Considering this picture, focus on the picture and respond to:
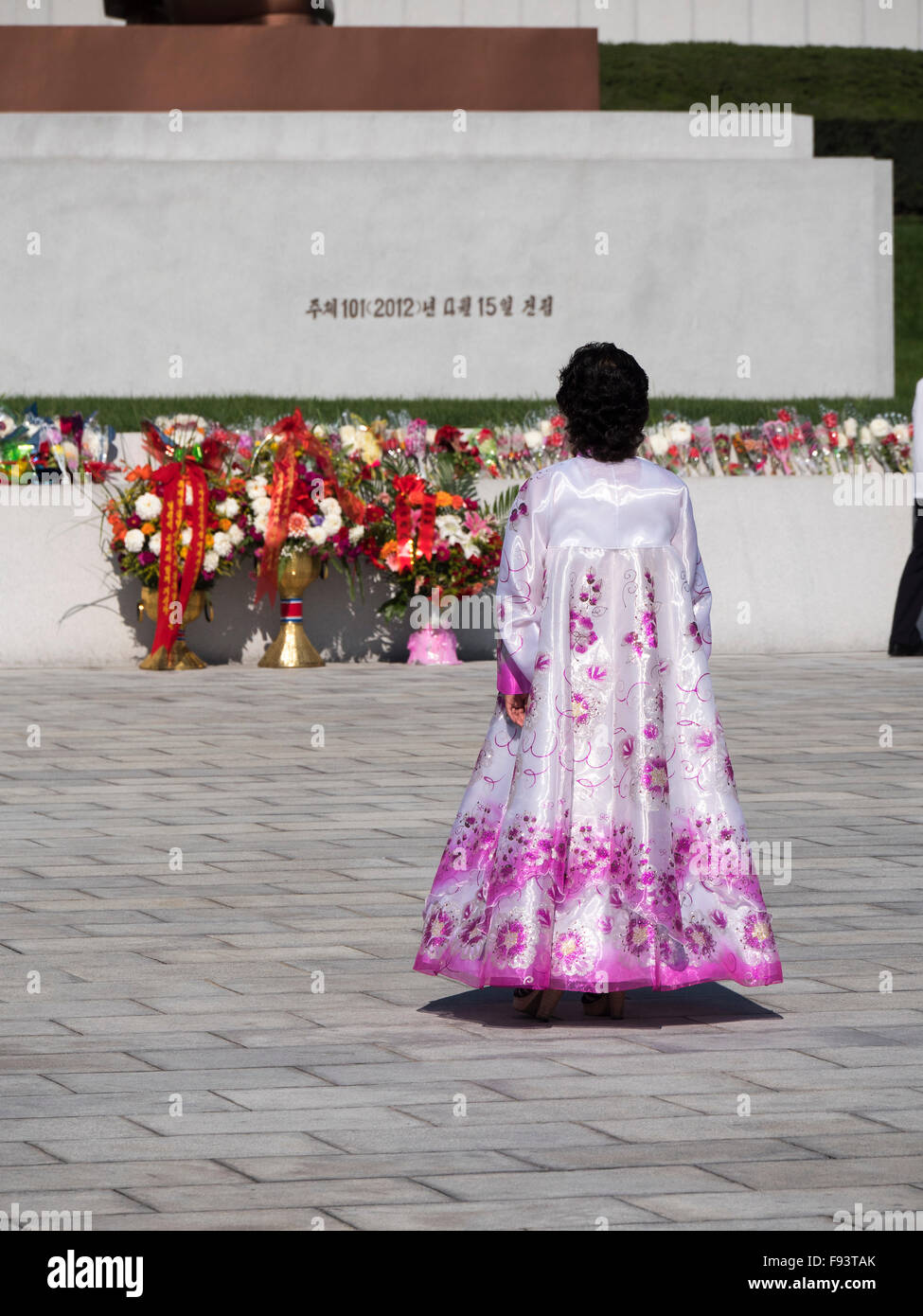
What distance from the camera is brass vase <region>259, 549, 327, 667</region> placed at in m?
13.0

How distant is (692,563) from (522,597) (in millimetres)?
456

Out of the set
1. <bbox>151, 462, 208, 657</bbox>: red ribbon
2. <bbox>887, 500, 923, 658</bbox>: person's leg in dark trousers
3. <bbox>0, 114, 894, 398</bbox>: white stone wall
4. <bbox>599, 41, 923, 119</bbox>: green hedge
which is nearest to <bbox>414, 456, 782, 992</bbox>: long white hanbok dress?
<bbox>151, 462, 208, 657</bbox>: red ribbon

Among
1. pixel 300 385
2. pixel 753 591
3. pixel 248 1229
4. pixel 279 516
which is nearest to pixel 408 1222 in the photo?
pixel 248 1229

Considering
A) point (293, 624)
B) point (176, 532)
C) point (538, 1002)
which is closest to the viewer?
point (538, 1002)

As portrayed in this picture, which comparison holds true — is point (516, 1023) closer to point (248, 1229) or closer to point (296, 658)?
point (248, 1229)

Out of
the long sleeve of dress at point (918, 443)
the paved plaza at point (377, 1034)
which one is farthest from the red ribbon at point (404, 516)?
the paved plaza at point (377, 1034)

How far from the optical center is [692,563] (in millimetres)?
5676

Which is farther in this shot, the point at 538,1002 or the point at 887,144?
the point at 887,144

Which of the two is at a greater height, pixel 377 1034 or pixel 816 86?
pixel 816 86

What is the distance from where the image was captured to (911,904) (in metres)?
6.84

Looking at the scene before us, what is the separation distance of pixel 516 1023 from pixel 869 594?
891 cm

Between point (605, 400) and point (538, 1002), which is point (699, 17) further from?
point (538, 1002)

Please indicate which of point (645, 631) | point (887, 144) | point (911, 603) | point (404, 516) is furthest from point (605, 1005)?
point (887, 144)

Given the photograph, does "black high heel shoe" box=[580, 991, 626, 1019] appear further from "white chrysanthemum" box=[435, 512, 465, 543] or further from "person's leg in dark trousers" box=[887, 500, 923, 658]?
"person's leg in dark trousers" box=[887, 500, 923, 658]
